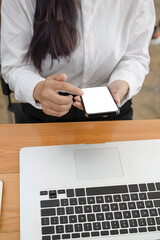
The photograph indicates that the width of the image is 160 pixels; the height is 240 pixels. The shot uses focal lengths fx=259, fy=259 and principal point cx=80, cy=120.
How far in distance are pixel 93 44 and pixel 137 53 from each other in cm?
17

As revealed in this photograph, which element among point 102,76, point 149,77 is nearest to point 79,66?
point 102,76

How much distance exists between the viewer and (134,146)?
64 cm

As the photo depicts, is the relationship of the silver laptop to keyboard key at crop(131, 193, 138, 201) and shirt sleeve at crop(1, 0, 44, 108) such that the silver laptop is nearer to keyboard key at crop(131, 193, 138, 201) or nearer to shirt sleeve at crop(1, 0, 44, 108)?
keyboard key at crop(131, 193, 138, 201)

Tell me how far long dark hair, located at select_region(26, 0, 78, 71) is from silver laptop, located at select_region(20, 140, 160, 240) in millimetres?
293

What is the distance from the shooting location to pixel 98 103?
596 millimetres

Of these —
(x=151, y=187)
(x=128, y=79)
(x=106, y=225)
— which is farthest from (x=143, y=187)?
(x=128, y=79)

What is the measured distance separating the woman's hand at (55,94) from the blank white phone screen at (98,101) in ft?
0.12

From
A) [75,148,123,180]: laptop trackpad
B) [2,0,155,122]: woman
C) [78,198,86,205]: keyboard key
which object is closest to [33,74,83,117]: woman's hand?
[2,0,155,122]: woman

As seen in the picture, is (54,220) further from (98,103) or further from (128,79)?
(128,79)

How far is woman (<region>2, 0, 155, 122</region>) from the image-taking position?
709mm

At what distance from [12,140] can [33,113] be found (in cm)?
23

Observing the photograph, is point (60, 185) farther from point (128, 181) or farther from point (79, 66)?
point (79, 66)

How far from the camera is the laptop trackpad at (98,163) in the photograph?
58 centimetres

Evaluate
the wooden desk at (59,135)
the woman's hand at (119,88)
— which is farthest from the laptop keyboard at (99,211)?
the woman's hand at (119,88)
